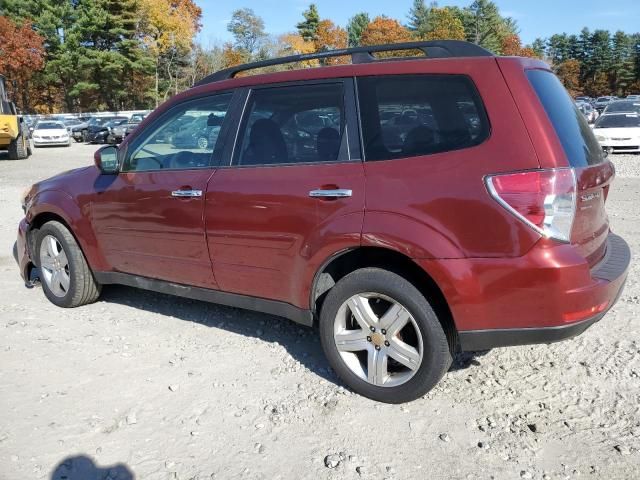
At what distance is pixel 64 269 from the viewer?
16.2 ft

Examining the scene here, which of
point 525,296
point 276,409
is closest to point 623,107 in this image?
point 525,296

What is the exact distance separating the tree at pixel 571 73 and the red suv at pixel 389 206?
102 metres

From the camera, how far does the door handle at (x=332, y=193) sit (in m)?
3.18

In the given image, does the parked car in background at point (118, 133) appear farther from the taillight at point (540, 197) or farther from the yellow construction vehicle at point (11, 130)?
the taillight at point (540, 197)

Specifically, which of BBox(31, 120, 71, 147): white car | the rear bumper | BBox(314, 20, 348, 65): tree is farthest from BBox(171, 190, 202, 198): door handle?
BBox(314, 20, 348, 65): tree

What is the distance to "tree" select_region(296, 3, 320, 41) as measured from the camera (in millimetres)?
78875

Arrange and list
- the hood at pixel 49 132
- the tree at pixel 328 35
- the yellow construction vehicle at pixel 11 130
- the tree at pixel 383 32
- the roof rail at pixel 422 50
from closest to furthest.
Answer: the roof rail at pixel 422 50 < the yellow construction vehicle at pixel 11 130 < the hood at pixel 49 132 < the tree at pixel 383 32 < the tree at pixel 328 35

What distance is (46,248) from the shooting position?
503 centimetres

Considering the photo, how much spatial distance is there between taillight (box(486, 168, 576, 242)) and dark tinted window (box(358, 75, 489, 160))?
29 centimetres

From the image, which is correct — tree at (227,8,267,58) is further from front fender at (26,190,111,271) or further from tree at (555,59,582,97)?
front fender at (26,190,111,271)

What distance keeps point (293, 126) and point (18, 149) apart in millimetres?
21491

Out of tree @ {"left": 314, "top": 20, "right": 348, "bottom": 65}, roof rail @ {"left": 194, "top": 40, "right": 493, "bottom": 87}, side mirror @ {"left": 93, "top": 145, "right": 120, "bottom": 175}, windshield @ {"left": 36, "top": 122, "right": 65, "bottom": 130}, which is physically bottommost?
side mirror @ {"left": 93, "top": 145, "right": 120, "bottom": 175}

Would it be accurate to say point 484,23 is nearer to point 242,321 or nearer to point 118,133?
point 118,133

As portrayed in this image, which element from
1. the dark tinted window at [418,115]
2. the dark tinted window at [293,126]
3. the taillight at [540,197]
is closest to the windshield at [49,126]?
the dark tinted window at [293,126]
